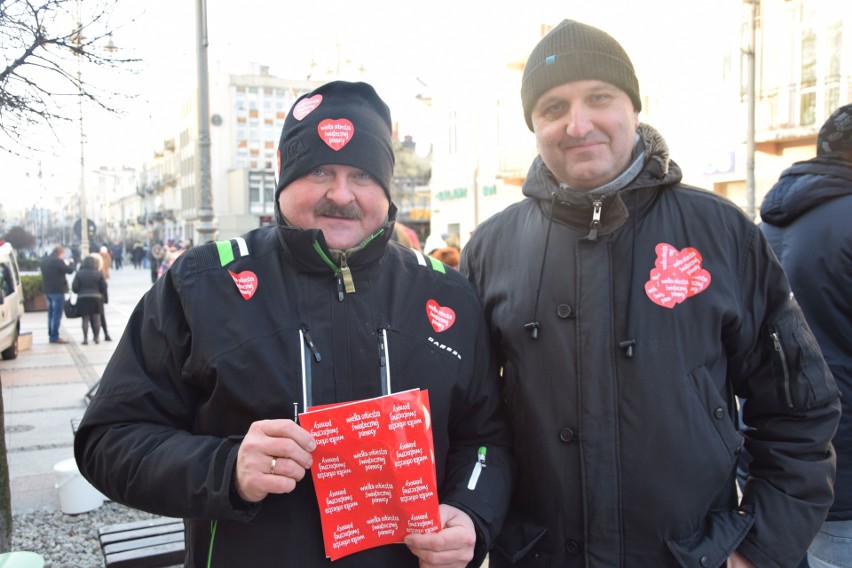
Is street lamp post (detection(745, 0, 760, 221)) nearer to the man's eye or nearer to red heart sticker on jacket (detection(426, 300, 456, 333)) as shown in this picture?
the man's eye

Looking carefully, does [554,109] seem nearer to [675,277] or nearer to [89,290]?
[675,277]

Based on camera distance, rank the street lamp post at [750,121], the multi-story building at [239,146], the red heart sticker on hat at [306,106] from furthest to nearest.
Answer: the multi-story building at [239,146], the street lamp post at [750,121], the red heart sticker on hat at [306,106]

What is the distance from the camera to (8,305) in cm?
1229

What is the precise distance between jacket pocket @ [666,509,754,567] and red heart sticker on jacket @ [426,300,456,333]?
87cm

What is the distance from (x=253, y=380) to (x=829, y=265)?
2157 millimetres

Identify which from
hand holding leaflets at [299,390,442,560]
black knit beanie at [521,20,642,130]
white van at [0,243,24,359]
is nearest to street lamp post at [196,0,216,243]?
white van at [0,243,24,359]

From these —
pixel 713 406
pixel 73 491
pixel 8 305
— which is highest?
pixel 713 406

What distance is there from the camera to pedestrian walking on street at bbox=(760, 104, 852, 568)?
2.60m

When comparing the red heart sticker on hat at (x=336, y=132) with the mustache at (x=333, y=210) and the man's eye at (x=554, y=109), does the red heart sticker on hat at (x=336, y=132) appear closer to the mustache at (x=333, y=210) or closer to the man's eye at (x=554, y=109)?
the mustache at (x=333, y=210)

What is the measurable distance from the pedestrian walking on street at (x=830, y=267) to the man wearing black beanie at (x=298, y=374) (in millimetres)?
1391

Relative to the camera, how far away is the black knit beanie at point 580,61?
2.15 metres

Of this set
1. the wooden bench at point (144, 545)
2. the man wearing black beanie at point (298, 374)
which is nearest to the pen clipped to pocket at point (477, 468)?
the man wearing black beanie at point (298, 374)

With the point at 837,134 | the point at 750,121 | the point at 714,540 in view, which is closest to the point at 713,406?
the point at 714,540

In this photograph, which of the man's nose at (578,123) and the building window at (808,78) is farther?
the building window at (808,78)
